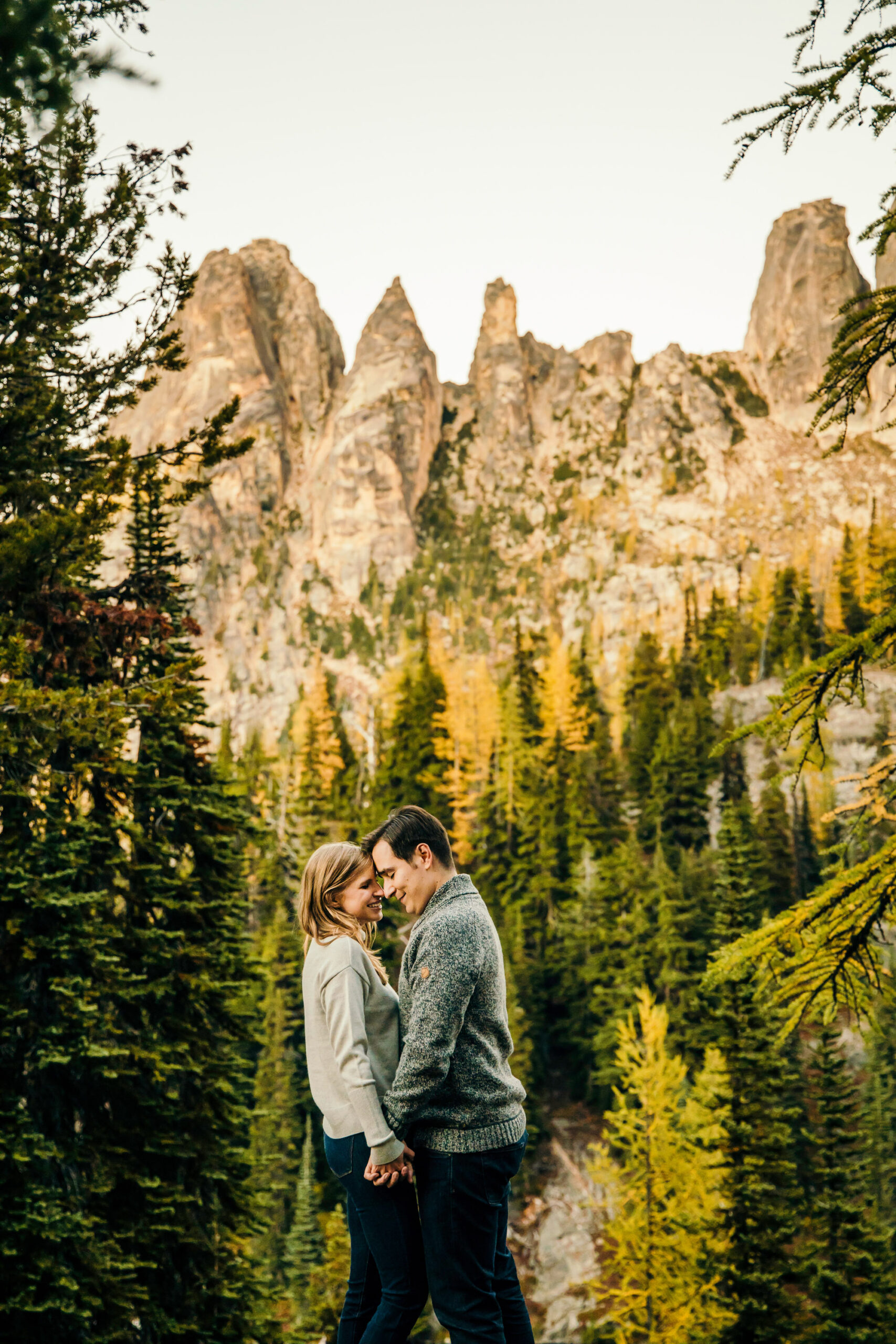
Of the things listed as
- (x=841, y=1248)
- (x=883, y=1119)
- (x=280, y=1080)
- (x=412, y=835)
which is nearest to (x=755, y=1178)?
(x=841, y=1248)

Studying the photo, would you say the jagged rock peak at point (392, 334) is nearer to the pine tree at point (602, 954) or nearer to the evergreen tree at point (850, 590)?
the evergreen tree at point (850, 590)

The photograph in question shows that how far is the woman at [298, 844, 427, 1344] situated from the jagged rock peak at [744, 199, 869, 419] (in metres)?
155

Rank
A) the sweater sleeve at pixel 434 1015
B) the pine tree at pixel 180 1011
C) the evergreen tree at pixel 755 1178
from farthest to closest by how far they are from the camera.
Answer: the evergreen tree at pixel 755 1178 < the pine tree at pixel 180 1011 < the sweater sleeve at pixel 434 1015

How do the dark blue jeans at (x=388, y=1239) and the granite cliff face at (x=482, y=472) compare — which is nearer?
the dark blue jeans at (x=388, y=1239)

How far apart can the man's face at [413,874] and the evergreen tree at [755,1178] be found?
13890mm

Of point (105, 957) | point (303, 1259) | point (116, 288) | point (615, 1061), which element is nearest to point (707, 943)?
point (615, 1061)

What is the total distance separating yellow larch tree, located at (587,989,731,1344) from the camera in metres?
18.9

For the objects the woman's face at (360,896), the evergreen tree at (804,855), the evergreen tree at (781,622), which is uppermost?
the evergreen tree at (781,622)

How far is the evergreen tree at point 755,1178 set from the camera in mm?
16453

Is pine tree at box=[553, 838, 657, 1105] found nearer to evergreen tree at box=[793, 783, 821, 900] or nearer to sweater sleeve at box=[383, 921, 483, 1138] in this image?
evergreen tree at box=[793, 783, 821, 900]

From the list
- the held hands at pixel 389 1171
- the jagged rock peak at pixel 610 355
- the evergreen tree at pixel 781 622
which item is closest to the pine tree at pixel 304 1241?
the held hands at pixel 389 1171

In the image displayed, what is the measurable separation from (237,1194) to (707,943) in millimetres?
27187

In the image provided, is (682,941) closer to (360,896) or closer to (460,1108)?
(360,896)

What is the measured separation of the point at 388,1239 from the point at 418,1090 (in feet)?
2.46
